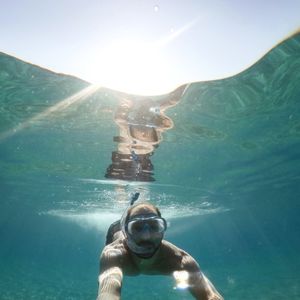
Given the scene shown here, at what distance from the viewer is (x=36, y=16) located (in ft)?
30.6

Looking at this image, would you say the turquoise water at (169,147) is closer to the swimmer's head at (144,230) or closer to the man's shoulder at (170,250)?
the man's shoulder at (170,250)

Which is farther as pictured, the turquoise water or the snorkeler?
the turquoise water

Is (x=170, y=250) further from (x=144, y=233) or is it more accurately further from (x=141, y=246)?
(x=144, y=233)

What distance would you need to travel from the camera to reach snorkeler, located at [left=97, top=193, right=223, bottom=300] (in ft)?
16.8

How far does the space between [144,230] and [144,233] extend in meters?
0.05

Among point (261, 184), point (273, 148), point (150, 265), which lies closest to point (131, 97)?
point (150, 265)

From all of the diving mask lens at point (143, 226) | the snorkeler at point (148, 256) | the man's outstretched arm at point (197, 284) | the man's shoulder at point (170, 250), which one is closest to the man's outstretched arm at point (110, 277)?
the snorkeler at point (148, 256)

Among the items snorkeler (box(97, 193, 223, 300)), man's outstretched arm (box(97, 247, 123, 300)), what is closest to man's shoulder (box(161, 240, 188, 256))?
snorkeler (box(97, 193, 223, 300))

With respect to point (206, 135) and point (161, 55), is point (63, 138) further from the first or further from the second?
point (161, 55)

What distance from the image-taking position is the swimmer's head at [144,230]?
521 centimetres

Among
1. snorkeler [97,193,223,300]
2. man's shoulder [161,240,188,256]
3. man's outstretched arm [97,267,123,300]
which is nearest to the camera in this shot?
man's outstretched arm [97,267,123,300]

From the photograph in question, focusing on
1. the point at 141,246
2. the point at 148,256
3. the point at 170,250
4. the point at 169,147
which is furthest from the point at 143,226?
the point at 169,147

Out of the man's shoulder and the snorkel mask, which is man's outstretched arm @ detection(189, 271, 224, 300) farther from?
the snorkel mask

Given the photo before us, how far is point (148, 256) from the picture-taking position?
17.8ft
